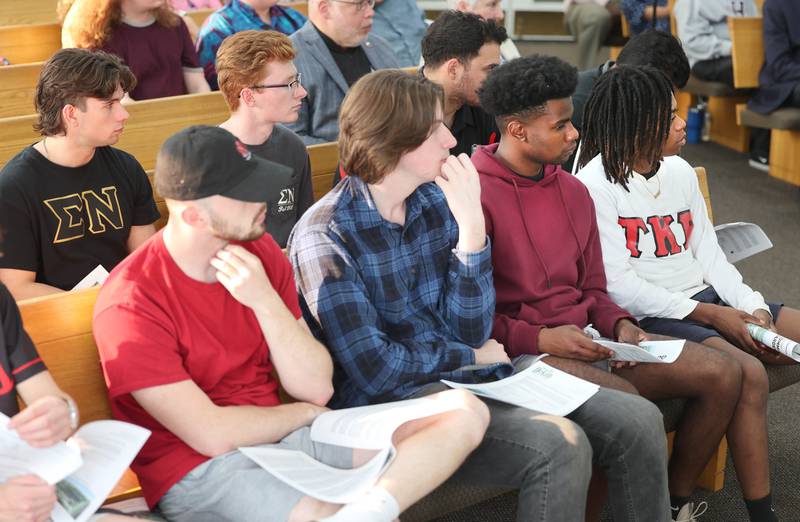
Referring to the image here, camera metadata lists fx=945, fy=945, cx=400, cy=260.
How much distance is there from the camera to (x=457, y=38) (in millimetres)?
3102

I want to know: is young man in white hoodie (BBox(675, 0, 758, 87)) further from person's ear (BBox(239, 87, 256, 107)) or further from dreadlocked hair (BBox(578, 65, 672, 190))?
person's ear (BBox(239, 87, 256, 107))

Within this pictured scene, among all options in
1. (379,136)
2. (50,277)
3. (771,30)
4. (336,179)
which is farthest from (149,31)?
(771,30)

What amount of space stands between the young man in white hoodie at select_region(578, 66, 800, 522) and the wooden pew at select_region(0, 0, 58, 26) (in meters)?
3.43

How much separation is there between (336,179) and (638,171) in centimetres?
87

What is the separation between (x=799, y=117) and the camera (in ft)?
16.1

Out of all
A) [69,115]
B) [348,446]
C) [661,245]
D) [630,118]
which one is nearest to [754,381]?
[661,245]

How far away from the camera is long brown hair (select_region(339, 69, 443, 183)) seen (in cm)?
201

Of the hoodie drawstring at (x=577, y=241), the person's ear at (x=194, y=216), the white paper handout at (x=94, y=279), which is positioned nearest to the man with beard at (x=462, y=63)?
the hoodie drawstring at (x=577, y=241)

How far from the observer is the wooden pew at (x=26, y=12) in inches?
197

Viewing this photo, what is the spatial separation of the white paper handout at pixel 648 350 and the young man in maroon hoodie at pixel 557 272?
0.03 meters

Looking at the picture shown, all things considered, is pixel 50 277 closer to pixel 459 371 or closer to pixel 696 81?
pixel 459 371

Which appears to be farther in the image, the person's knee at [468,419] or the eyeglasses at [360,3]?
the eyeglasses at [360,3]

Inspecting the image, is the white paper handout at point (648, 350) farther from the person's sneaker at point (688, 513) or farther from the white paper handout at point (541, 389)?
the person's sneaker at point (688, 513)

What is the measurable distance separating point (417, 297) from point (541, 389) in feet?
1.11
